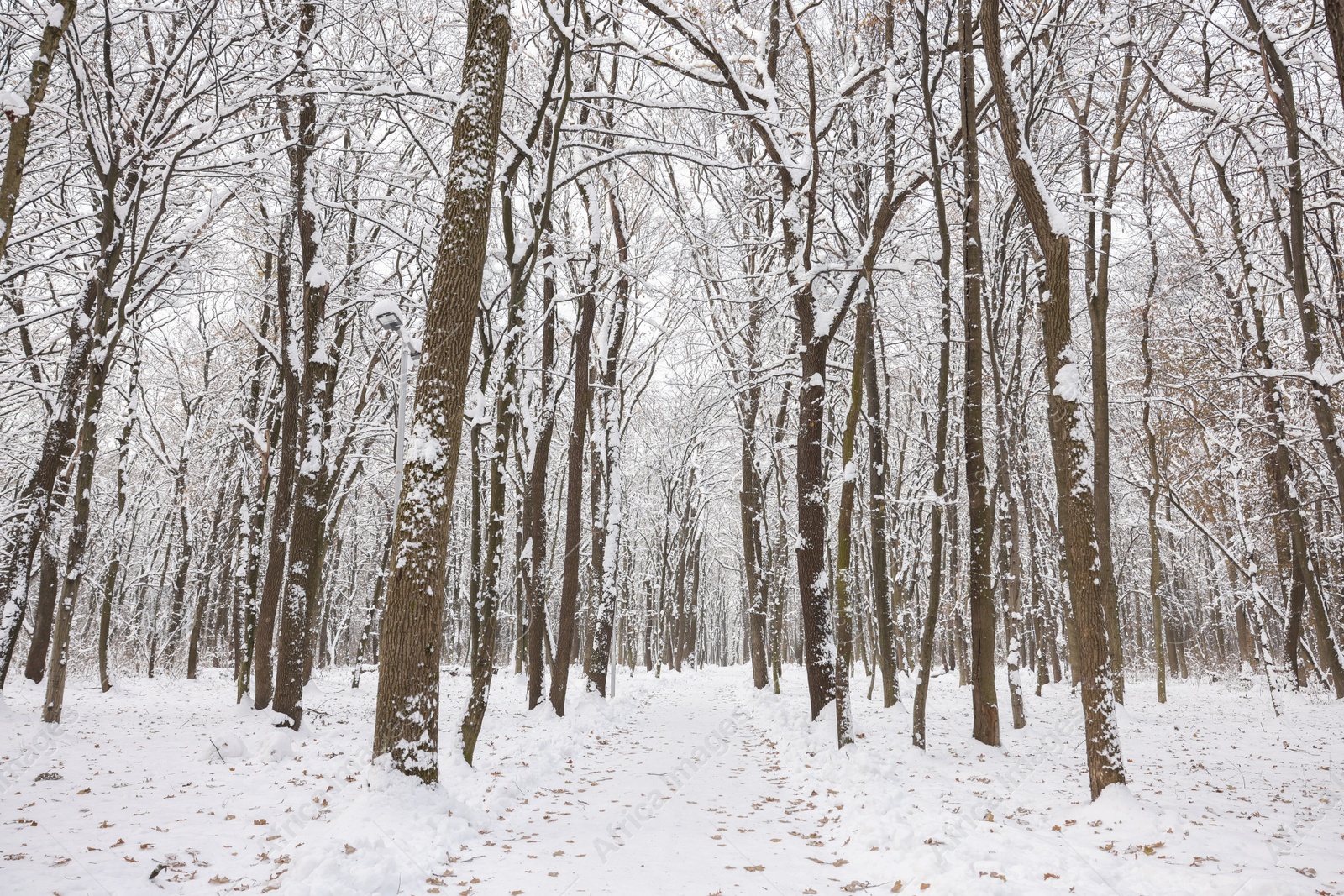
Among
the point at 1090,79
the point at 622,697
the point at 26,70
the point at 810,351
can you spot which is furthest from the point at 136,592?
the point at 1090,79

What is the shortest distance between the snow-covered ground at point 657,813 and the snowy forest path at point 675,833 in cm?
3

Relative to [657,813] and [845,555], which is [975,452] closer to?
[845,555]

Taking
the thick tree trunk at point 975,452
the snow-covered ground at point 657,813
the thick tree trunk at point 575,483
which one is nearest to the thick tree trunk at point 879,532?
the snow-covered ground at point 657,813

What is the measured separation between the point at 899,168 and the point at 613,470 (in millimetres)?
8956

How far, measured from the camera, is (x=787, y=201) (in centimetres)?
1107

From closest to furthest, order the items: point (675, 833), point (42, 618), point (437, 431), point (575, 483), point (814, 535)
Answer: point (675, 833) → point (437, 431) → point (814, 535) → point (575, 483) → point (42, 618)

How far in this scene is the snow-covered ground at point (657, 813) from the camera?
14.6ft

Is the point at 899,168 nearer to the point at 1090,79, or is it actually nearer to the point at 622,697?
the point at 1090,79

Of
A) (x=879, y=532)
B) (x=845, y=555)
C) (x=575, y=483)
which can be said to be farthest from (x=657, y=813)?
(x=575, y=483)

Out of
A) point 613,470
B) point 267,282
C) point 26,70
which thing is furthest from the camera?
point 613,470

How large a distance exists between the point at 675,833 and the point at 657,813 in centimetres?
80

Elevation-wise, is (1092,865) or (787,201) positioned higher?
(787,201)

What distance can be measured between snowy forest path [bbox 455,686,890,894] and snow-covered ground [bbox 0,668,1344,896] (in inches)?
1.3

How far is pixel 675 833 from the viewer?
5.94 meters
